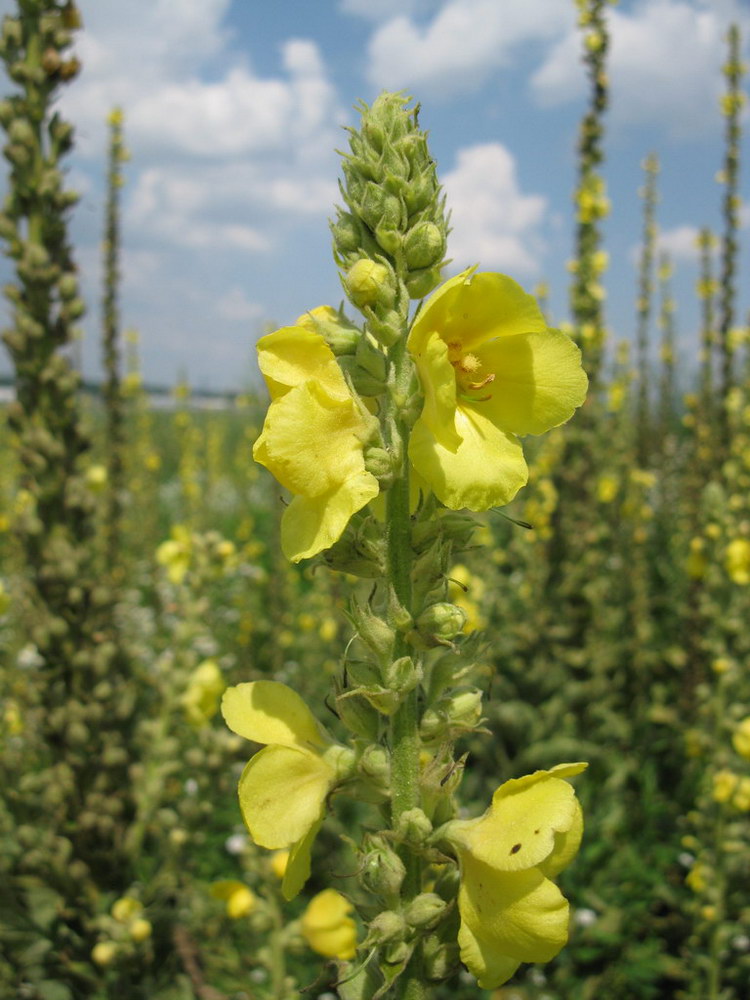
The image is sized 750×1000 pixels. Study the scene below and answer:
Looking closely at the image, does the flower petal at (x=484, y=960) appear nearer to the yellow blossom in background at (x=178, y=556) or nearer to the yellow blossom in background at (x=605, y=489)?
the yellow blossom in background at (x=178, y=556)

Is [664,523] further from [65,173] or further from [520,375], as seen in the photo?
[520,375]

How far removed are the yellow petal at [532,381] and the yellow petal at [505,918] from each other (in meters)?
0.67

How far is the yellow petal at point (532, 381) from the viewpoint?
123 cm

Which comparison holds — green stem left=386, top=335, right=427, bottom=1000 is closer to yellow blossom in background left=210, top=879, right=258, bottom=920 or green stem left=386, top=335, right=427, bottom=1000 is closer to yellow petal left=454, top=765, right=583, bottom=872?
yellow petal left=454, top=765, right=583, bottom=872

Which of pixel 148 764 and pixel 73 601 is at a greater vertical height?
pixel 73 601

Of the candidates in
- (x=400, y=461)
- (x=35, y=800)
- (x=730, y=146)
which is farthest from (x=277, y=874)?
(x=730, y=146)

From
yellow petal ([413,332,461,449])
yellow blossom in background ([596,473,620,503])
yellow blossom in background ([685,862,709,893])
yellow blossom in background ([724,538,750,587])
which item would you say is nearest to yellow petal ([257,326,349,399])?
yellow petal ([413,332,461,449])

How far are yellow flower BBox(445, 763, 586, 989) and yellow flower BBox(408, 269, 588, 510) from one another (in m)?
0.44

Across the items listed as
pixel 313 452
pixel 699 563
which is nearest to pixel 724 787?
pixel 699 563

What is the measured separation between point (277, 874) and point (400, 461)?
1830 millimetres

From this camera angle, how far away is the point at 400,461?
3.85ft

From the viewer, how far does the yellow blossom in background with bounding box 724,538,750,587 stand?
4008 millimetres

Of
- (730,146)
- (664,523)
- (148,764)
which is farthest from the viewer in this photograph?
(664,523)

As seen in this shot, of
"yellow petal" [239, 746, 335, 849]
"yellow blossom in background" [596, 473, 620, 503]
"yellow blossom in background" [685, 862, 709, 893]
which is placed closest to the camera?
"yellow petal" [239, 746, 335, 849]
